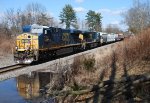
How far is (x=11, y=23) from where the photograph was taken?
69062 mm

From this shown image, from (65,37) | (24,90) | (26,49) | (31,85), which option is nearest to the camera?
(24,90)

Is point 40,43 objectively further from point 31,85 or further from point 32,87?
point 32,87

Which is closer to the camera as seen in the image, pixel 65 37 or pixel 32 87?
pixel 32 87

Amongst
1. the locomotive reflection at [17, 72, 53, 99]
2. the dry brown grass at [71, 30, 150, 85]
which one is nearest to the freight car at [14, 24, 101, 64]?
the locomotive reflection at [17, 72, 53, 99]

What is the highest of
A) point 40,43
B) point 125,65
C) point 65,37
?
point 65,37

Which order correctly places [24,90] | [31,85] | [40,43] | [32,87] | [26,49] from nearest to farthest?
1. [24,90]
2. [32,87]
3. [31,85]
4. [26,49]
5. [40,43]

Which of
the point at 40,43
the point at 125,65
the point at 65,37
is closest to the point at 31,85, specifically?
the point at 125,65

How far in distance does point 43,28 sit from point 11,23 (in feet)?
146

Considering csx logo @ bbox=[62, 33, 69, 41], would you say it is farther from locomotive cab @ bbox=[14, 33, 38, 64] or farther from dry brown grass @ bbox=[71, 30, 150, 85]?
dry brown grass @ bbox=[71, 30, 150, 85]

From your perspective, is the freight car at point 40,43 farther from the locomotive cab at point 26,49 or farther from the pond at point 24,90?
the pond at point 24,90

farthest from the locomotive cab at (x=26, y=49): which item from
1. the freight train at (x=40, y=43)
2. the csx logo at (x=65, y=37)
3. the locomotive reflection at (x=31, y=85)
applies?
the csx logo at (x=65, y=37)

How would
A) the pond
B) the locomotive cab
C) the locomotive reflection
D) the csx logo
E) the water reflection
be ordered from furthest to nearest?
the csx logo → the locomotive cab → the locomotive reflection → the water reflection → the pond

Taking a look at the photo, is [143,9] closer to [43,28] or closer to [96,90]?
[43,28]

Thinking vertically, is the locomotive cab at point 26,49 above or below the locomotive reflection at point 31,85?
above
